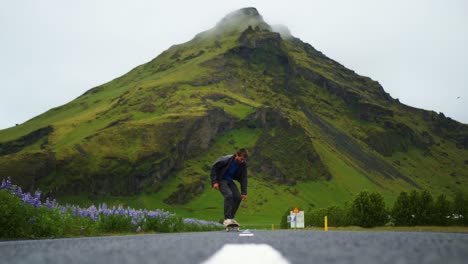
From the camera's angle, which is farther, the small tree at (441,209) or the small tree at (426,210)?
the small tree at (426,210)

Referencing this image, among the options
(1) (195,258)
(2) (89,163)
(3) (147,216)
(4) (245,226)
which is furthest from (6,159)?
(1) (195,258)

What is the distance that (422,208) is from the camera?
73.4 metres

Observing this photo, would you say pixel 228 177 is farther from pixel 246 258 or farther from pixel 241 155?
pixel 246 258

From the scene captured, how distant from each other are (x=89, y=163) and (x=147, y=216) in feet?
596

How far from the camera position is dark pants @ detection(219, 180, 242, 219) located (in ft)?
49.6

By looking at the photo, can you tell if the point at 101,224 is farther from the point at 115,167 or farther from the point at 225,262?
the point at 115,167

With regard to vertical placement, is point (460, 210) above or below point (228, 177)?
below

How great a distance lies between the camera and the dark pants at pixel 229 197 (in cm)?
1511

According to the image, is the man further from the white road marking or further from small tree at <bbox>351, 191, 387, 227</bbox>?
small tree at <bbox>351, 191, 387, 227</bbox>

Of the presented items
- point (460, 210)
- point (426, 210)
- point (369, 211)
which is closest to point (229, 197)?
point (426, 210)

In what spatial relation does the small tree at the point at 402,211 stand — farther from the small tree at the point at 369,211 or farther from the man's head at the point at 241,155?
the man's head at the point at 241,155

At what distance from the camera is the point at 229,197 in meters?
15.1

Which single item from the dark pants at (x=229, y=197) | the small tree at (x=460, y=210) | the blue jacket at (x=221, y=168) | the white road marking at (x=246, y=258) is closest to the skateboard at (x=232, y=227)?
the dark pants at (x=229, y=197)

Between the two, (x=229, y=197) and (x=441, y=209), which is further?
(x=441, y=209)
